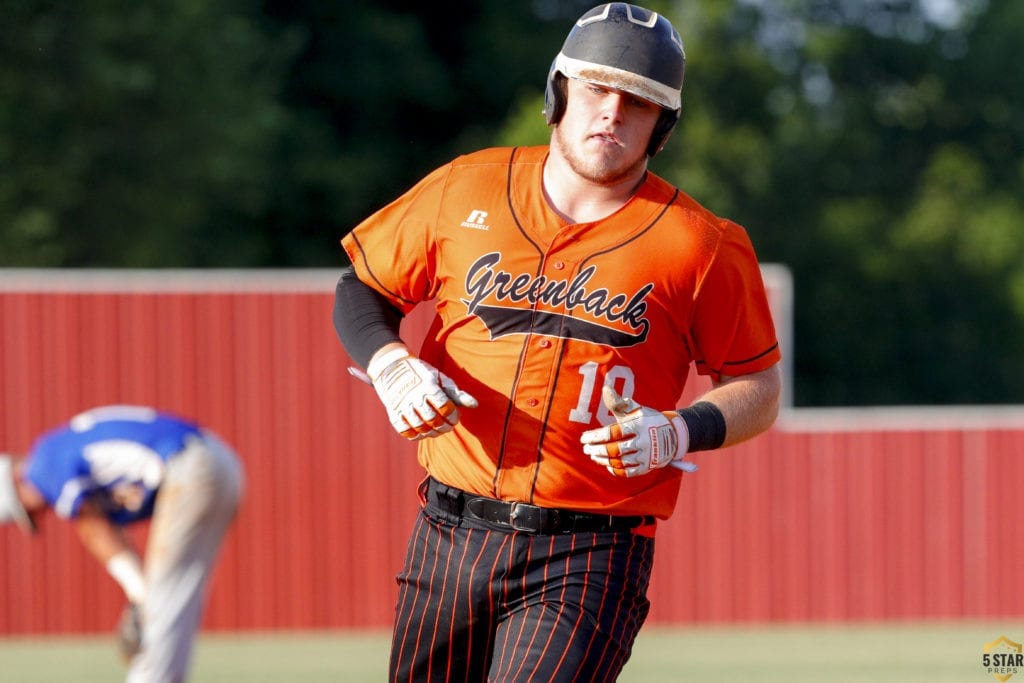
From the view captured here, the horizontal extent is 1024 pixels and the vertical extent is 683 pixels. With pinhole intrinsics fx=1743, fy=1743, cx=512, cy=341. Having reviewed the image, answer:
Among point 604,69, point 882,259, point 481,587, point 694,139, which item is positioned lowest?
point 481,587

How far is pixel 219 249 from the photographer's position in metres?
29.0

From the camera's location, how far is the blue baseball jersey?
304 inches

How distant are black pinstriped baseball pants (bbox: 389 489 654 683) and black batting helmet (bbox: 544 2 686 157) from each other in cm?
111

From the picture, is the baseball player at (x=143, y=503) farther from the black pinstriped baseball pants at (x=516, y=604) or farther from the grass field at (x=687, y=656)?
the black pinstriped baseball pants at (x=516, y=604)

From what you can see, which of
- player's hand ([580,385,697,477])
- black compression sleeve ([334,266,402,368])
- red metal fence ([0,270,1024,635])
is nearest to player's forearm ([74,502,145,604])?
black compression sleeve ([334,266,402,368])

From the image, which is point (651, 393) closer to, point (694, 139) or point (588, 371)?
point (588, 371)

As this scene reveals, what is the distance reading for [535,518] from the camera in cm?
454

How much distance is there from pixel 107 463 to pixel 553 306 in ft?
12.6

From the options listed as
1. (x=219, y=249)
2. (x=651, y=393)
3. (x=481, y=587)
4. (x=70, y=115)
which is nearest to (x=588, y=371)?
(x=651, y=393)

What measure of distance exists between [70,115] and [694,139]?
34.7 feet

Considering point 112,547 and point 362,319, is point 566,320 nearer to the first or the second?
point 362,319

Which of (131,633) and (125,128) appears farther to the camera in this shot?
(125,128)

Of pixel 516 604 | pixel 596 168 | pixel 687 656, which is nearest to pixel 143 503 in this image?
pixel 516 604

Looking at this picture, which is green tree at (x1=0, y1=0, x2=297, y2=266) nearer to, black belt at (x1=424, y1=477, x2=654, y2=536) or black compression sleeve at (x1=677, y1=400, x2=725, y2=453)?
black belt at (x1=424, y1=477, x2=654, y2=536)
